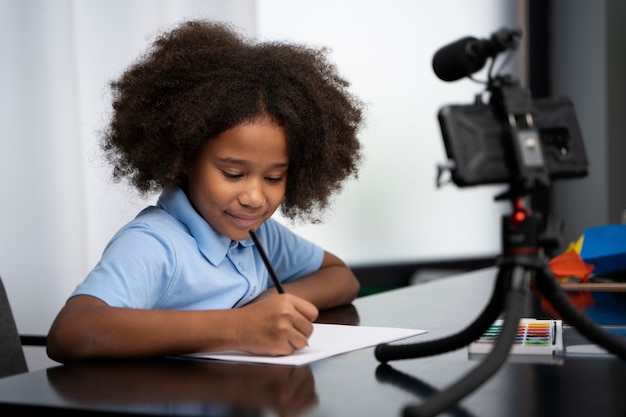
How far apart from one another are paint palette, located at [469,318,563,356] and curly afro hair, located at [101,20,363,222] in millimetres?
412

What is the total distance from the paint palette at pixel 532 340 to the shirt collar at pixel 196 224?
1.42 feet

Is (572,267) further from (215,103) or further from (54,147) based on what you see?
(54,147)

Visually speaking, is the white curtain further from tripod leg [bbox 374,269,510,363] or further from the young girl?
tripod leg [bbox 374,269,510,363]

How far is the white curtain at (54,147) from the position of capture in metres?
1.85

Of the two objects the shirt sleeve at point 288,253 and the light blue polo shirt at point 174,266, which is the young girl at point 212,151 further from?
the shirt sleeve at point 288,253

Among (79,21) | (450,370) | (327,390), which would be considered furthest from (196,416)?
(79,21)

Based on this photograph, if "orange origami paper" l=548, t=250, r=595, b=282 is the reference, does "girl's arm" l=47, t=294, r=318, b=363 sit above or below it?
above

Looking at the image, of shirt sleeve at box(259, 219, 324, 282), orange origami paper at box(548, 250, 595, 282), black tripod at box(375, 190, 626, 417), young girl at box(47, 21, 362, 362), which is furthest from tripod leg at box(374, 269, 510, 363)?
orange origami paper at box(548, 250, 595, 282)

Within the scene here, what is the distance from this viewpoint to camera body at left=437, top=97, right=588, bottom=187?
0.69 meters

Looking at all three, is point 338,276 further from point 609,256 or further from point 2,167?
point 2,167

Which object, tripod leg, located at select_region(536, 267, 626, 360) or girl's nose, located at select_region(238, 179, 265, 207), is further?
girl's nose, located at select_region(238, 179, 265, 207)

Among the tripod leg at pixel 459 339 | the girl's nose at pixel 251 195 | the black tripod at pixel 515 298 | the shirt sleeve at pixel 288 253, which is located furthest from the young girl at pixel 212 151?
the black tripod at pixel 515 298

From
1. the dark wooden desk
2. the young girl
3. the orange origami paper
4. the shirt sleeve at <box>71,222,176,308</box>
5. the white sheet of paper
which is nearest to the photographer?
the dark wooden desk

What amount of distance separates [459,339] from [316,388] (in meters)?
0.14
